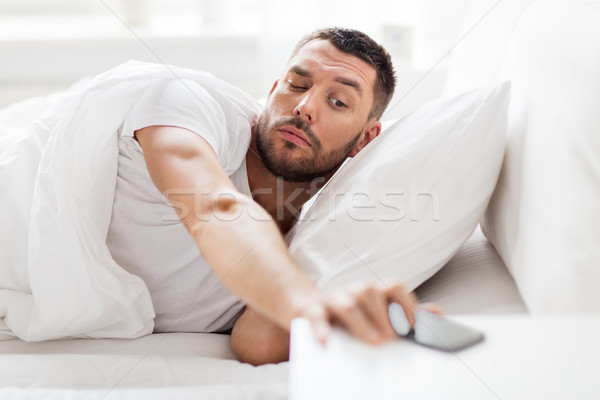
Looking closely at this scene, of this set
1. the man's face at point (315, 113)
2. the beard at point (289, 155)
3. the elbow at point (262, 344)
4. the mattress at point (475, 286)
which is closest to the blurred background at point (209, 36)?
the man's face at point (315, 113)

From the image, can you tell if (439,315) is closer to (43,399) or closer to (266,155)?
(43,399)

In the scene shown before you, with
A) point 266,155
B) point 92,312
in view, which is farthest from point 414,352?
point 266,155

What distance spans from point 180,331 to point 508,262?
0.54 m

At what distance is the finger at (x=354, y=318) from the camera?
42 cm

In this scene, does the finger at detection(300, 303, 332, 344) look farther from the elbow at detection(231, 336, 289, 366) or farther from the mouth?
the mouth

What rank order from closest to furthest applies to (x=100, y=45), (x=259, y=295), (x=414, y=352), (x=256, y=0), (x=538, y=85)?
(x=414, y=352)
(x=259, y=295)
(x=538, y=85)
(x=100, y=45)
(x=256, y=0)

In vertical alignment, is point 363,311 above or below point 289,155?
above

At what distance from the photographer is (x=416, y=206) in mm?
811

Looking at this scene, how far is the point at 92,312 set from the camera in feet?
3.02

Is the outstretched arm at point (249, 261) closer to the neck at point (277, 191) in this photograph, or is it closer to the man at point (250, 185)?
the man at point (250, 185)

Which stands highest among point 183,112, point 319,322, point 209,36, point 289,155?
point 319,322

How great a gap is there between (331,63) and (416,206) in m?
0.47

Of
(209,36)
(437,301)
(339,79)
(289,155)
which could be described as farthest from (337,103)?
(209,36)

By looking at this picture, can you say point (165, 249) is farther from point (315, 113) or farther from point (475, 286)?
point (475, 286)
